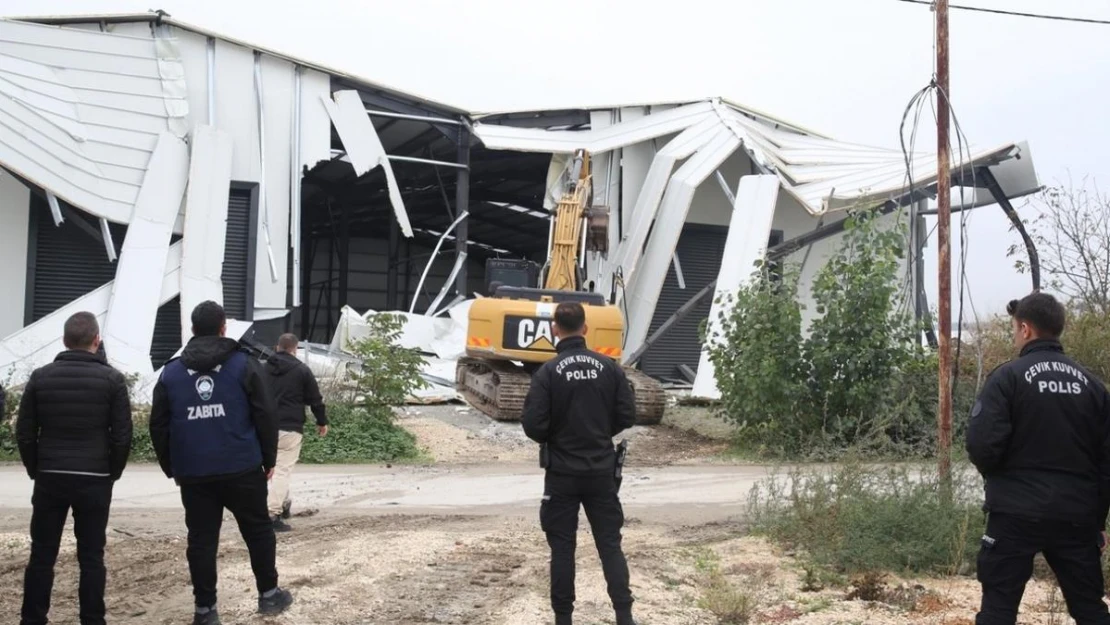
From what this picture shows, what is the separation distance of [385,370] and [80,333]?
1089cm

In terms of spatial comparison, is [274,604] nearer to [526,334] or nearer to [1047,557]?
[1047,557]

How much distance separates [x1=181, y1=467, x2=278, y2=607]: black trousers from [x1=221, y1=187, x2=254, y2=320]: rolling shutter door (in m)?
17.0

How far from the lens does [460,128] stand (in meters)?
26.1

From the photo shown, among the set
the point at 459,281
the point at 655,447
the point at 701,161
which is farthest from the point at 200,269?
the point at 701,161

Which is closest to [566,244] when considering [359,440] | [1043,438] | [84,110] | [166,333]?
[359,440]

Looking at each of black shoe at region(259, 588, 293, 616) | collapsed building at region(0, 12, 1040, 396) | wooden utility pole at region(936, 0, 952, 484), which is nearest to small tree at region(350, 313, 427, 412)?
collapsed building at region(0, 12, 1040, 396)

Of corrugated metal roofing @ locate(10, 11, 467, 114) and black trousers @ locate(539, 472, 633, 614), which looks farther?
corrugated metal roofing @ locate(10, 11, 467, 114)

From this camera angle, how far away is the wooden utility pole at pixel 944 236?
876 centimetres

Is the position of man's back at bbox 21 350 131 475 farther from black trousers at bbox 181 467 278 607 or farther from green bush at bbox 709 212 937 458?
green bush at bbox 709 212 937 458

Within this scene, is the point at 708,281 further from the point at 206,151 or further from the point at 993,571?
the point at 993,571

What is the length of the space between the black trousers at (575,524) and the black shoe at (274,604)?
65.6 inches

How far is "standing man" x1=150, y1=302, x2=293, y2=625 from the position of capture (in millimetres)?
6121

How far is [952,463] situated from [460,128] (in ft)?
62.2

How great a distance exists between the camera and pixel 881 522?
788 centimetres
